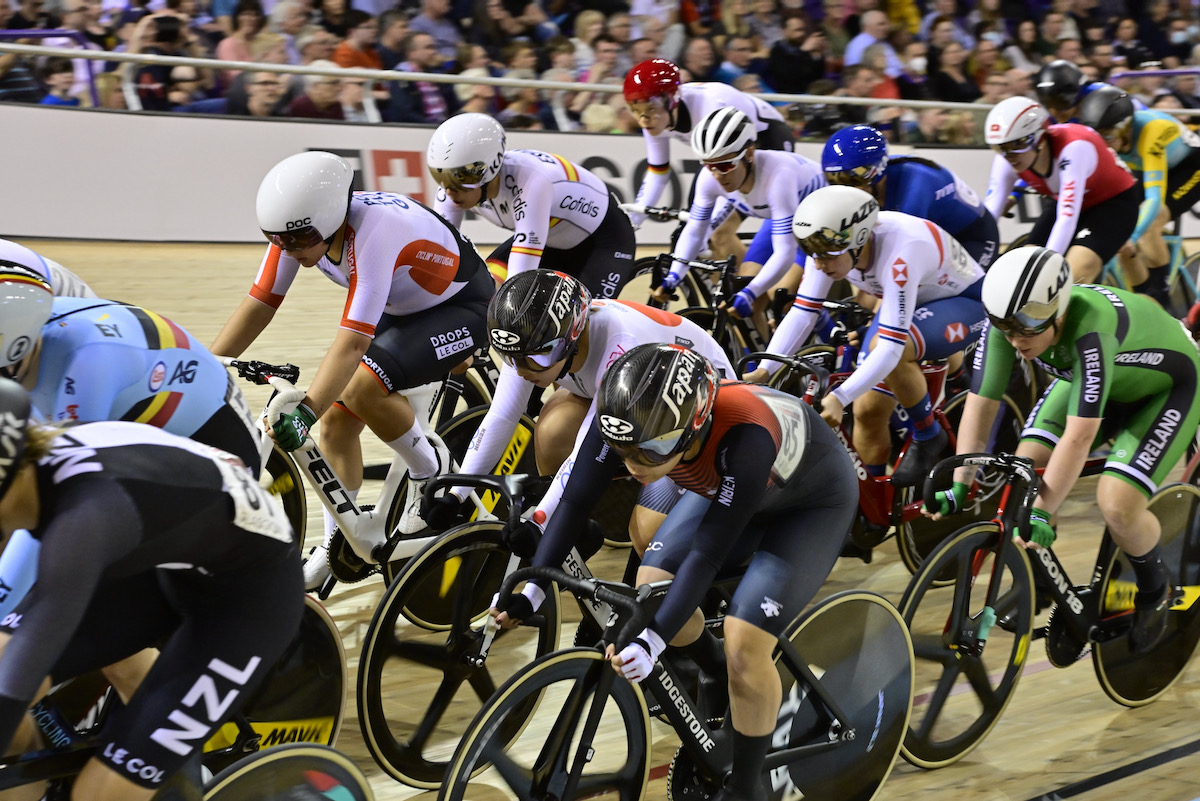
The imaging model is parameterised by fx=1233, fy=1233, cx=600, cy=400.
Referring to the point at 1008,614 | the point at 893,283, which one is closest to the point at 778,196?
the point at 893,283

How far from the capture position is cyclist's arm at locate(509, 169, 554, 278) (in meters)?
4.84

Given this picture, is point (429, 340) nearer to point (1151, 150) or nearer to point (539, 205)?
point (539, 205)

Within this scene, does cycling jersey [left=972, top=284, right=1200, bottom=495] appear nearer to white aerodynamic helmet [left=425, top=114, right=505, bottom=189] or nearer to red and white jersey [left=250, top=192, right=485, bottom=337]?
red and white jersey [left=250, top=192, right=485, bottom=337]

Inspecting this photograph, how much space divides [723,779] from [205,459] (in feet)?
4.87

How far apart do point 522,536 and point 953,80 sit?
32.3 feet

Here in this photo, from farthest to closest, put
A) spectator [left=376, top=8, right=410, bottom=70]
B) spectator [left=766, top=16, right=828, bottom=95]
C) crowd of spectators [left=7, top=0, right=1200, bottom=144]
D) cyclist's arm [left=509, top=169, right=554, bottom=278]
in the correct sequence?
1. spectator [left=766, top=16, right=828, bottom=95]
2. spectator [left=376, top=8, right=410, bottom=70]
3. crowd of spectators [left=7, top=0, right=1200, bottom=144]
4. cyclist's arm [left=509, top=169, right=554, bottom=278]

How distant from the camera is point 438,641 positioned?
132 inches

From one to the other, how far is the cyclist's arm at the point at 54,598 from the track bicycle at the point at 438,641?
52.3 inches

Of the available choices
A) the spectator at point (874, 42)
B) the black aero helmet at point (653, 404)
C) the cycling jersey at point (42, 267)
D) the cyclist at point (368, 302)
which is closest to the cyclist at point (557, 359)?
the black aero helmet at point (653, 404)

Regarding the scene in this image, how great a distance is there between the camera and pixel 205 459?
216 cm

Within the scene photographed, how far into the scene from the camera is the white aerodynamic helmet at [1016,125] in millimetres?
5965

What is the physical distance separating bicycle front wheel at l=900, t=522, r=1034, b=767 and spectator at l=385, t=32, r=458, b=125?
20.3 ft

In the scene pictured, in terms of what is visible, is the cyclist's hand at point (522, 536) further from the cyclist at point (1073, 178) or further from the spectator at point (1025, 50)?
the spectator at point (1025, 50)

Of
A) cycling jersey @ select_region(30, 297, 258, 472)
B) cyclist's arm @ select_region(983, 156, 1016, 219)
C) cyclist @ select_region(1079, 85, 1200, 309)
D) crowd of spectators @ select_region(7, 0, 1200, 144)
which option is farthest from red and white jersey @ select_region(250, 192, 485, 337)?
crowd of spectators @ select_region(7, 0, 1200, 144)
